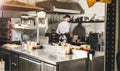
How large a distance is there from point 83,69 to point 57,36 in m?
2.64

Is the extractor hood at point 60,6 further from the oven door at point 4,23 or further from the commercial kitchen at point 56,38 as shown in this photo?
the oven door at point 4,23

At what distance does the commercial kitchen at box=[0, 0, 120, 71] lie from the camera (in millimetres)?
899

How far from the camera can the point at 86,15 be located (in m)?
6.34

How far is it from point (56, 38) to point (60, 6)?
1.24 m

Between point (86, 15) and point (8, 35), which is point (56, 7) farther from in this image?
point (8, 35)

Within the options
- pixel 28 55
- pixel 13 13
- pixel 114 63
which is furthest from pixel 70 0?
pixel 114 63

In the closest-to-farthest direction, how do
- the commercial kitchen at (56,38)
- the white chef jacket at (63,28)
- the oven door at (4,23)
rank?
the commercial kitchen at (56,38)
the oven door at (4,23)
the white chef jacket at (63,28)

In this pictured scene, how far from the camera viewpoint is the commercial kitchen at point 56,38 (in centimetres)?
90

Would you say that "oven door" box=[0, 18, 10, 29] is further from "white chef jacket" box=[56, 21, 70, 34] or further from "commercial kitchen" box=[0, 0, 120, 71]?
"white chef jacket" box=[56, 21, 70, 34]

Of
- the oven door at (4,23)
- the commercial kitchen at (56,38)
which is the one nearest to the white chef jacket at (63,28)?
the commercial kitchen at (56,38)

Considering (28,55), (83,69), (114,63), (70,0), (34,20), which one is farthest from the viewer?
(70,0)

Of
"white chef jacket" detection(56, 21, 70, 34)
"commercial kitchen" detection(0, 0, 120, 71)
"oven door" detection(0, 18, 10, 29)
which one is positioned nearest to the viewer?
"commercial kitchen" detection(0, 0, 120, 71)

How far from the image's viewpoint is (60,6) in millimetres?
5844

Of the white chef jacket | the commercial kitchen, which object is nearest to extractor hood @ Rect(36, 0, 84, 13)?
the commercial kitchen
